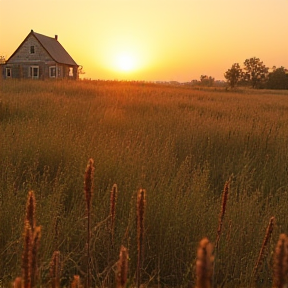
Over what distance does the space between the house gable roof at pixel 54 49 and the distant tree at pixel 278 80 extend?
4613 centimetres

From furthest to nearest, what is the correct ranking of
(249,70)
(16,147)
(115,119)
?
(249,70) → (115,119) → (16,147)

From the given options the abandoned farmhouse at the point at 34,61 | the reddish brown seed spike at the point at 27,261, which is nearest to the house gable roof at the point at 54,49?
the abandoned farmhouse at the point at 34,61

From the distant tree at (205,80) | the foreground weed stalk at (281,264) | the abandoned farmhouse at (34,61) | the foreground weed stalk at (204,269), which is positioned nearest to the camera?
the foreground weed stalk at (204,269)

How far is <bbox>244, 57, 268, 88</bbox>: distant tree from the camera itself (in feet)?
231

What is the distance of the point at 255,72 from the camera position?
7119 centimetres

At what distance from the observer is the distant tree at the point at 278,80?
6456cm

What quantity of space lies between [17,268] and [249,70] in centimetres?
7511

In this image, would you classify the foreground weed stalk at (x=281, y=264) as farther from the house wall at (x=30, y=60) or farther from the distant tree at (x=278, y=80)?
the distant tree at (x=278, y=80)

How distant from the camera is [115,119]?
677 centimetres

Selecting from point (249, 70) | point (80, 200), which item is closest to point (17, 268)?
point (80, 200)

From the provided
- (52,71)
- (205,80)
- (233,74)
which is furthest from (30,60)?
(205,80)

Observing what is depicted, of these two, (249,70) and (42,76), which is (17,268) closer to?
(42,76)

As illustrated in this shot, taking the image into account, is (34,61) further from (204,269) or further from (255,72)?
(255,72)

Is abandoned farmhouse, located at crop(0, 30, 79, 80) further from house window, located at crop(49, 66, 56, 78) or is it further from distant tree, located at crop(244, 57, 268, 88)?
distant tree, located at crop(244, 57, 268, 88)
